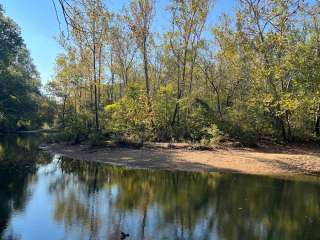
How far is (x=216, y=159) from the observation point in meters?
22.9

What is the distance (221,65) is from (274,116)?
895 cm

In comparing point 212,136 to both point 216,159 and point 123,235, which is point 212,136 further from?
point 123,235

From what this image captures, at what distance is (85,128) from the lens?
3312 cm

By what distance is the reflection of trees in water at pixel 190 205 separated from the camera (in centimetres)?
1052

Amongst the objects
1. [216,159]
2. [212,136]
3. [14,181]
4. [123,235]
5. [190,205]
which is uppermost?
[212,136]

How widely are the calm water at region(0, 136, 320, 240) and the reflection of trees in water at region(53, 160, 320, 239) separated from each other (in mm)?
25

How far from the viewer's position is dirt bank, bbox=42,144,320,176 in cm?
2092

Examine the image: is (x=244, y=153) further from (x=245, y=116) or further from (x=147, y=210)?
(x=147, y=210)

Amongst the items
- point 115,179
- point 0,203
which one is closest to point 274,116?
point 115,179

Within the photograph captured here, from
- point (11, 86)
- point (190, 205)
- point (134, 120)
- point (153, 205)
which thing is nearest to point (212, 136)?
point (134, 120)

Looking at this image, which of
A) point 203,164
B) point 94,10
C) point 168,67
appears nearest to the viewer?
point 94,10

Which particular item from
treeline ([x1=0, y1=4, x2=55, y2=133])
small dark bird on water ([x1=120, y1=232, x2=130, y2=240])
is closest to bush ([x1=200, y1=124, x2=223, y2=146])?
small dark bird on water ([x1=120, y1=232, x2=130, y2=240])

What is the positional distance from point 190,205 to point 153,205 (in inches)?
52.3

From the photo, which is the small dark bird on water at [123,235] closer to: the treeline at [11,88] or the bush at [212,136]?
the bush at [212,136]
